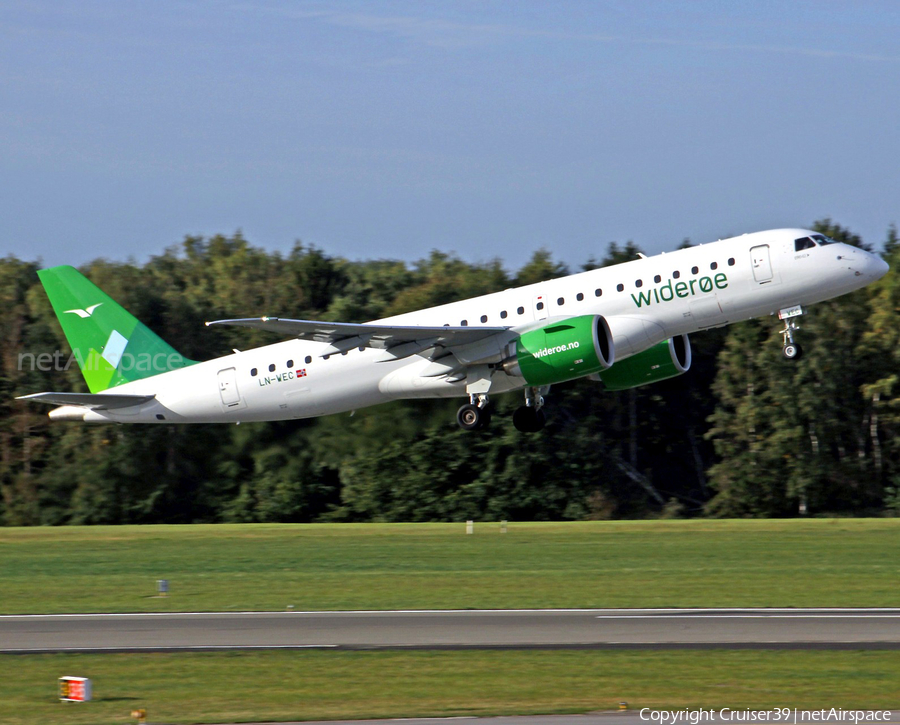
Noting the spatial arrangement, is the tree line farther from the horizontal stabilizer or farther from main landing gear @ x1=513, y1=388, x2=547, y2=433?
main landing gear @ x1=513, y1=388, x2=547, y2=433

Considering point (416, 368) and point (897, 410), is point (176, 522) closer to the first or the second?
point (416, 368)

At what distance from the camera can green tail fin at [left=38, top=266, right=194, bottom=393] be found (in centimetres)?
3659

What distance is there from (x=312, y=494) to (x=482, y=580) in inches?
995

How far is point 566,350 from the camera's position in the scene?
97.5ft

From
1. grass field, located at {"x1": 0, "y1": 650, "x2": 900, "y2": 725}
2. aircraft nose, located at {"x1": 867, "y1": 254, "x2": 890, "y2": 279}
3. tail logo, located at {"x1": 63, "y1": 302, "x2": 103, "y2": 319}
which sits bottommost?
grass field, located at {"x1": 0, "y1": 650, "x2": 900, "y2": 725}

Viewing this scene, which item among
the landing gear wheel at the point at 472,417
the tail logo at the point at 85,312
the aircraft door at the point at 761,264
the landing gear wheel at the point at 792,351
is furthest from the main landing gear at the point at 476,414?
the tail logo at the point at 85,312

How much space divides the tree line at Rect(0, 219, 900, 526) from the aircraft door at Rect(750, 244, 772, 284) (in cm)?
1679

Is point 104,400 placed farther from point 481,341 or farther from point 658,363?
point 658,363

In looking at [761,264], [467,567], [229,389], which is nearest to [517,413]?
[467,567]

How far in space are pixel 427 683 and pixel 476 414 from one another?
58.5 feet

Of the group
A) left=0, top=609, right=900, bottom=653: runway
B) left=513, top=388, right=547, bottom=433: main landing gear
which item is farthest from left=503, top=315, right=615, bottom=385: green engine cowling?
left=0, top=609, right=900, bottom=653: runway

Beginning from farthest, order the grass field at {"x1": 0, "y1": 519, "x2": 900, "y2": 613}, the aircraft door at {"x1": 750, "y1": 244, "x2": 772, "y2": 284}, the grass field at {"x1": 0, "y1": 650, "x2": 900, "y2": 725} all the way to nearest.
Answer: the aircraft door at {"x1": 750, "y1": 244, "x2": 772, "y2": 284}, the grass field at {"x1": 0, "y1": 519, "x2": 900, "y2": 613}, the grass field at {"x1": 0, "y1": 650, "x2": 900, "y2": 725}

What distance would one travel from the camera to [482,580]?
25.1 m

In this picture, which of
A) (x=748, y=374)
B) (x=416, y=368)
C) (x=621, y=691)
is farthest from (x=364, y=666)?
(x=748, y=374)
